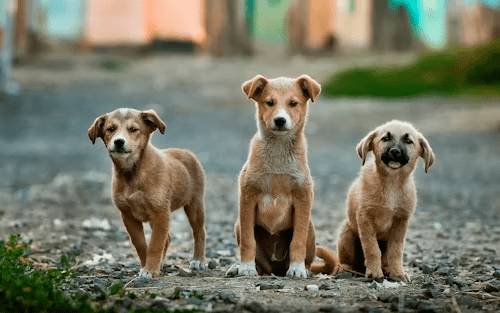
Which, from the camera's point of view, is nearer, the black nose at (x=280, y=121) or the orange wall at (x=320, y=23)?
the black nose at (x=280, y=121)

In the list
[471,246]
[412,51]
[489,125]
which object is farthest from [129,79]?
[471,246]

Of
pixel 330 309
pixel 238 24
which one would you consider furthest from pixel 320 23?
pixel 330 309

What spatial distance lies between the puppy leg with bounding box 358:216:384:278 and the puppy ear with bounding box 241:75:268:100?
1032 millimetres

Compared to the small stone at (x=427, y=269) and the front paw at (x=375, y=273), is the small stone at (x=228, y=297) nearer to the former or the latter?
the front paw at (x=375, y=273)

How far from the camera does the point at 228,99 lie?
24094 mm

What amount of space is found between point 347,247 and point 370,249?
0.41 m

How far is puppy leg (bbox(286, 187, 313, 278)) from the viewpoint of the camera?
6.30m

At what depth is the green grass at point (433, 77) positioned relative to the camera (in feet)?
75.2

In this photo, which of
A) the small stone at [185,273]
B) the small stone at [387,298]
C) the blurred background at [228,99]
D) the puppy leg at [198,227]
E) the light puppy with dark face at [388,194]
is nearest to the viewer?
the small stone at [387,298]

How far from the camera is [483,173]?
572 inches

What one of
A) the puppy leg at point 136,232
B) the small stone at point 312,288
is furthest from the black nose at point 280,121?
the puppy leg at point 136,232

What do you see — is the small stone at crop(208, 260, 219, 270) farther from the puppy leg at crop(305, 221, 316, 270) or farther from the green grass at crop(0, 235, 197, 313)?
the green grass at crop(0, 235, 197, 313)

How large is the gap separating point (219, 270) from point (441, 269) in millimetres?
1564

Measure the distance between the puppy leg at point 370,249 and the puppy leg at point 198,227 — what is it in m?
1.25
